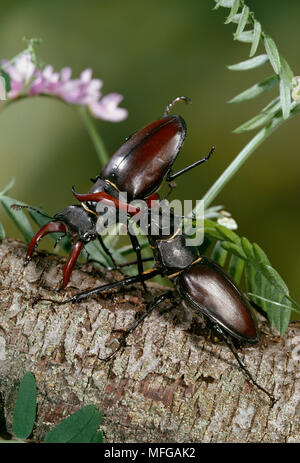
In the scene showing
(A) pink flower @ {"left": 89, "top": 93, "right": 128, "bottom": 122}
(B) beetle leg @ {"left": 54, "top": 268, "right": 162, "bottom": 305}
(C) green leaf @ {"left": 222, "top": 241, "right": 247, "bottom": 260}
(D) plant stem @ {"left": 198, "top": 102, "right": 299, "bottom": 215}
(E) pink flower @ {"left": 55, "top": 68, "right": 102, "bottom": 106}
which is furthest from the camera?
(A) pink flower @ {"left": 89, "top": 93, "right": 128, "bottom": 122}

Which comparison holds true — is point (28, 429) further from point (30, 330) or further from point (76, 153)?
point (76, 153)

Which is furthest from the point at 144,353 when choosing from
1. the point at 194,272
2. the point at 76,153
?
the point at 76,153

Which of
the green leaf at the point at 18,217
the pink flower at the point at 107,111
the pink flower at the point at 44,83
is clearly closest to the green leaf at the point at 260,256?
the green leaf at the point at 18,217

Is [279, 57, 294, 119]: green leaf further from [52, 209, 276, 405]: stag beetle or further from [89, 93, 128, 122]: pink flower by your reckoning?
[89, 93, 128, 122]: pink flower

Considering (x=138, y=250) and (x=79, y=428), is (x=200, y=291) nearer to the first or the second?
(x=138, y=250)

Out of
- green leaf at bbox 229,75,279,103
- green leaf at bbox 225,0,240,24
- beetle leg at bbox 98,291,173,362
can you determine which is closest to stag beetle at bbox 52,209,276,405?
beetle leg at bbox 98,291,173,362

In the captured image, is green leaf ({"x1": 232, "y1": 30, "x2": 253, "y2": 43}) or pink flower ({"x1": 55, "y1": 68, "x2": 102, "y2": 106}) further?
pink flower ({"x1": 55, "y1": 68, "x2": 102, "y2": 106})
